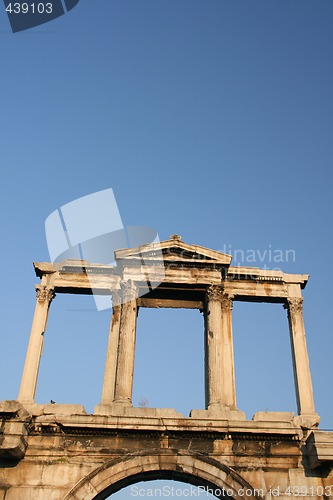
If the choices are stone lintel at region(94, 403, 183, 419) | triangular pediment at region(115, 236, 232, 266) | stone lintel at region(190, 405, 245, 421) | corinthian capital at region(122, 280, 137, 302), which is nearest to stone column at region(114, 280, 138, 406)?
corinthian capital at region(122, 280, 137, 302)

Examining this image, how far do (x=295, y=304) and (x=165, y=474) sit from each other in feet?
20.7

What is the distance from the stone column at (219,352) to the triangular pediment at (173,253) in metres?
0.94

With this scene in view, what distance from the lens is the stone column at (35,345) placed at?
46.6 feet

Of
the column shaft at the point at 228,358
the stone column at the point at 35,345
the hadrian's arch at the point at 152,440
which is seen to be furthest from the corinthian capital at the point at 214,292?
the stone column at the point at 35,345

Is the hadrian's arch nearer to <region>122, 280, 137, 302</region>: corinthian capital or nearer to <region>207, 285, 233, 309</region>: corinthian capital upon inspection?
<region>122, 280, 137, 302</region>: corinthian capital

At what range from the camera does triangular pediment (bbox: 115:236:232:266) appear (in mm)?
16172

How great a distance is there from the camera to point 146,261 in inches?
637

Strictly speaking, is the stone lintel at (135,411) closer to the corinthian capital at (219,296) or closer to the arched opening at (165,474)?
the arched opening at (165,474)

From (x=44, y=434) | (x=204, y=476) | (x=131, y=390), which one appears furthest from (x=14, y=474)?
(x=204, y=476)

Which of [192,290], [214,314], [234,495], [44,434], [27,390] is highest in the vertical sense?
[192,290]

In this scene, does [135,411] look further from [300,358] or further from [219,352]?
[300,358]

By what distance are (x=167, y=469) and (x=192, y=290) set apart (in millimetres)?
5433

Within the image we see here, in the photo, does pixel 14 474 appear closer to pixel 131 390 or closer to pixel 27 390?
pixel 27 390

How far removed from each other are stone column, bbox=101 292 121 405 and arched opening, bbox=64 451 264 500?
6.68ft
